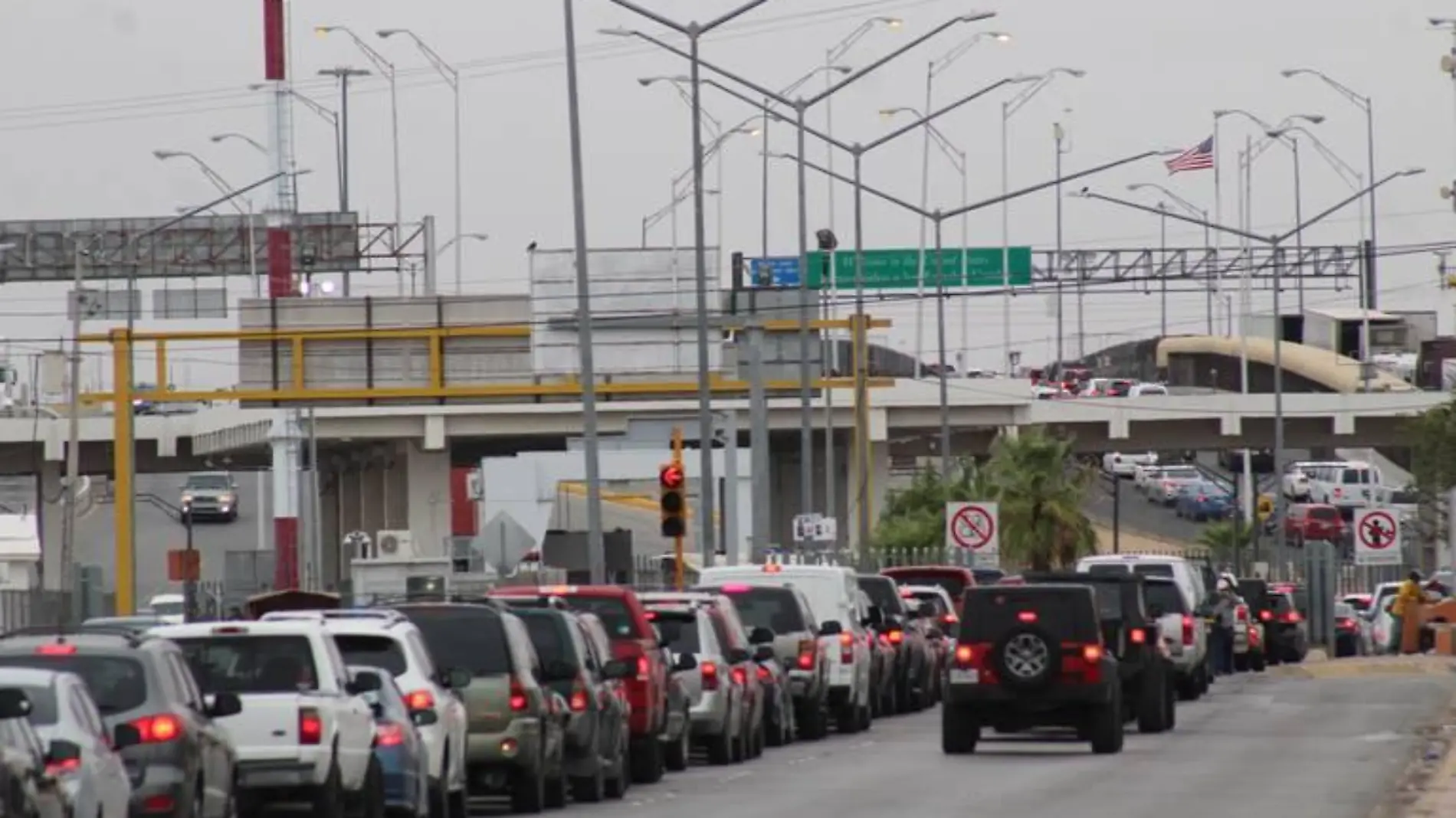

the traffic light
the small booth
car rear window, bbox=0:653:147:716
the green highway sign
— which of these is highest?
the green highway sign

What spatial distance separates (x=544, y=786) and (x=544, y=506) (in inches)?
1286

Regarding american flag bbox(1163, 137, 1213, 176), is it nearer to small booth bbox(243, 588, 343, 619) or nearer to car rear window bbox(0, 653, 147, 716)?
small booth bbox(243, 588, 343, 619)

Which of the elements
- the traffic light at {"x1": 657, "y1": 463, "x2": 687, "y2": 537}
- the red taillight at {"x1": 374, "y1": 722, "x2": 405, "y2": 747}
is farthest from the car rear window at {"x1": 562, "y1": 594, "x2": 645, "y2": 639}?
the traffic light at {"x1": 657, "y1": 463, "x2": 687, "y2": 537}

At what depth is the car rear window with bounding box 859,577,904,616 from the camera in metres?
44.5

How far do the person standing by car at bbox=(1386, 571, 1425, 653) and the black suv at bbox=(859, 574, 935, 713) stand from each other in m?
17.1

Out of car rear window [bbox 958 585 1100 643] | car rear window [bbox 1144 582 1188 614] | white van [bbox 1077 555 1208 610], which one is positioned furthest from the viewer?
white van [bbox 1077 555 1208 610]

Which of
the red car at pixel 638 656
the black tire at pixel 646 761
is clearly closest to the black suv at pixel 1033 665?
the red car at pixel 638 656

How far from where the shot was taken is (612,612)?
29688 mm

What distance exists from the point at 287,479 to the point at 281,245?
5.52 m

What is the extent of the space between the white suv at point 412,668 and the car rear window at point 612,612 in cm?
581

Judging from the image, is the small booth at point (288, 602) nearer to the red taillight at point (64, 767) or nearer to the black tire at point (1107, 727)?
the black tire at point (1107, 727)

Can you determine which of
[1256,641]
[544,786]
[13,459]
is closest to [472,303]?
[1256,641]

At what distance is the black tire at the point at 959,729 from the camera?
32656 mm

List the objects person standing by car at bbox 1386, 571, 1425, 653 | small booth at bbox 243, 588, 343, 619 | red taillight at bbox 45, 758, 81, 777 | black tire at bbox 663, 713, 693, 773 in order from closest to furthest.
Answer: red taillight at bbox 45, 758, 81, 777 → black tire at bbox 663, 713, 693, 773 → small booth at bbox 243, 588, 343, 619 → person standing by car at bbox 1386, 571, 1425, 653
